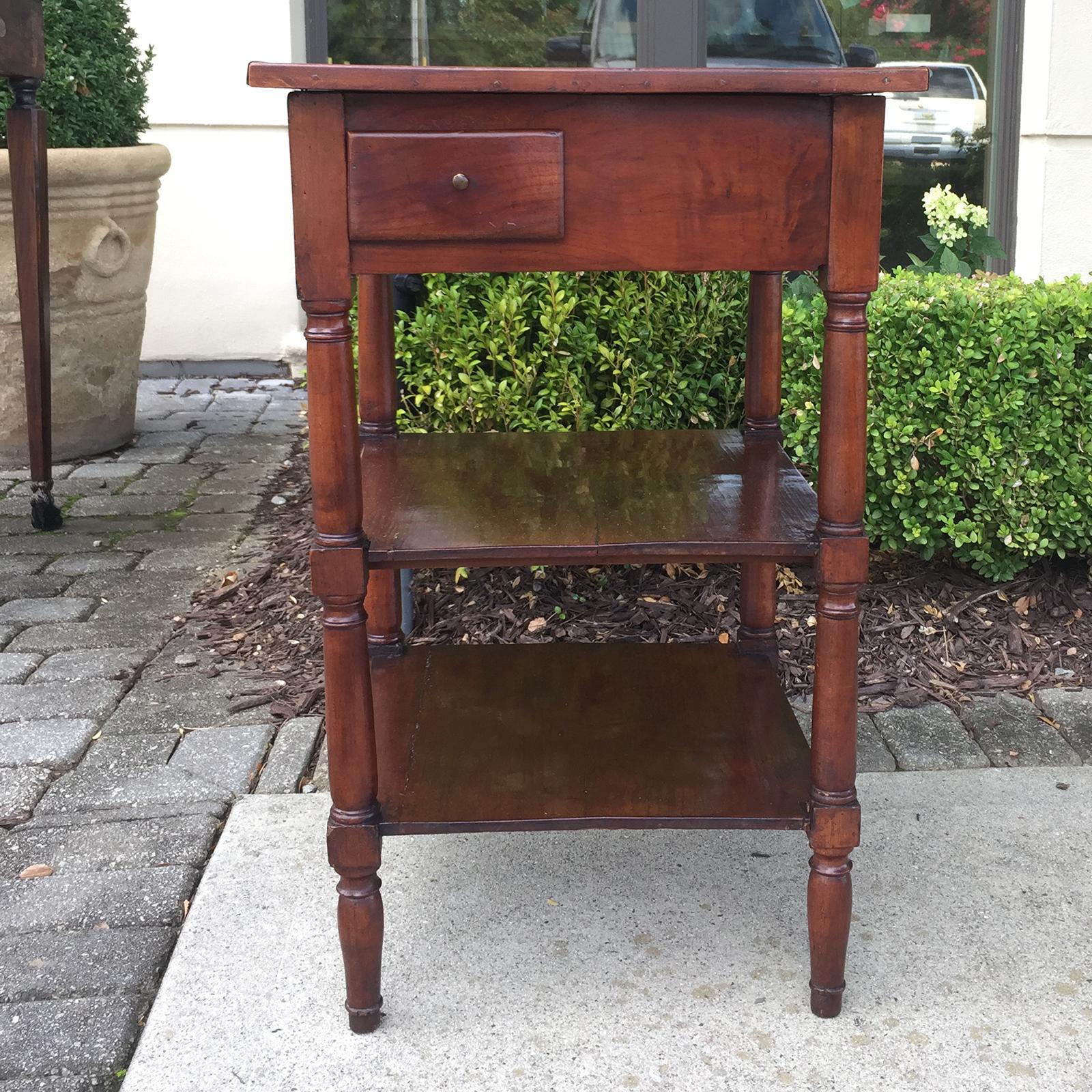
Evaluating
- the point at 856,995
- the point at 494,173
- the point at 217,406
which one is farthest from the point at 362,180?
the point at 217,406

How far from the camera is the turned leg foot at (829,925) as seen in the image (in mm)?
1804

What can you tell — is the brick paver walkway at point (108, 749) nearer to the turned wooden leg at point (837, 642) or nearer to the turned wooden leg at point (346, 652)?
the turned wooden leg at point (346, 652)

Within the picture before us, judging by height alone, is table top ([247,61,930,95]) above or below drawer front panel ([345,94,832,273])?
→ above

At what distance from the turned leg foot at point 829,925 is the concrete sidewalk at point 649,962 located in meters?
0.04

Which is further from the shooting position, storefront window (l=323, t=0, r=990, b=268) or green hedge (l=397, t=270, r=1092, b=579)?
storefront window (l=323, t=0, r=990, b=268)

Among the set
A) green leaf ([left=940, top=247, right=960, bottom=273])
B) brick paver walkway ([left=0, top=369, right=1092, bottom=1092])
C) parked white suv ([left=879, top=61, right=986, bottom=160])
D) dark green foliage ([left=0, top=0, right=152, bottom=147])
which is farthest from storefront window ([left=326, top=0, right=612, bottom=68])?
brick paver walkway ([left=0, top=369, right=1092, bottom=1092])

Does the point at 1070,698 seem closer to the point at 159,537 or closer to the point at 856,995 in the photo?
the point at 856,995

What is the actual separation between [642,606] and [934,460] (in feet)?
2.50

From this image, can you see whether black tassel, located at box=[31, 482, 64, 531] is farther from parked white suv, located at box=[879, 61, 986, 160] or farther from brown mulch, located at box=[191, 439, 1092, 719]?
parked white suv, located at box=[879, 61, 986, 160]

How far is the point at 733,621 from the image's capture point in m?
3.08

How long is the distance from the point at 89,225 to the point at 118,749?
2496mm

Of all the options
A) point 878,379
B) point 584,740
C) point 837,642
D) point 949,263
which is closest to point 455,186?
point 837,642

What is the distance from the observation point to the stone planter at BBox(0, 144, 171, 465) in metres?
4.40

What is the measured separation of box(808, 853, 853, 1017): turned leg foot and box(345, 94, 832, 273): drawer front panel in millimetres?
828
